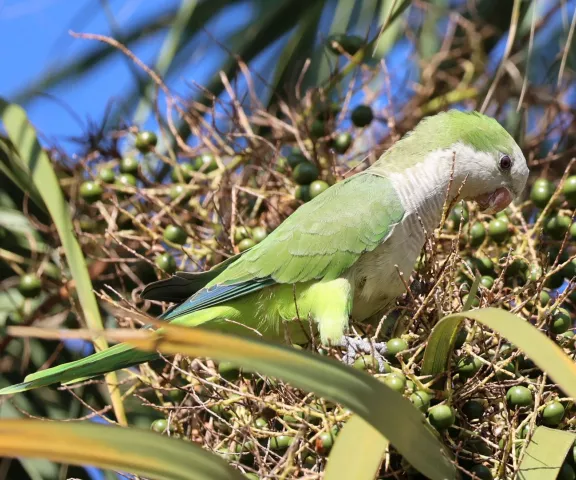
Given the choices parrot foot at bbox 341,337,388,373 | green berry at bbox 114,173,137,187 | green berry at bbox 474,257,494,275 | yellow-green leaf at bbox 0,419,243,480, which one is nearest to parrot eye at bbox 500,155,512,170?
green berry at bbox 474,257,494,275

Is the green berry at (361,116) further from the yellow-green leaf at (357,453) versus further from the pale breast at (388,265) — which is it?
the yellow-green leaf at (357,453)

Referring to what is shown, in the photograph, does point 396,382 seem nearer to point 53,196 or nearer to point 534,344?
point 534,344

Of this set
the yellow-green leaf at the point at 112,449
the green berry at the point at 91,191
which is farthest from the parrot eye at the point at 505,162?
the yellow-green leaf at the point at 112,449

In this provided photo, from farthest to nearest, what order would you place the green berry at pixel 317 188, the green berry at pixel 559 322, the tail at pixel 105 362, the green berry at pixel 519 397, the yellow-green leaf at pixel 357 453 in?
the green berry at pixel 317 188
the tail at pixel 105 362
the green berry at pixel 559 322
the green berry at pixel 519 397
the yellow-green leaf at pixel 357 453

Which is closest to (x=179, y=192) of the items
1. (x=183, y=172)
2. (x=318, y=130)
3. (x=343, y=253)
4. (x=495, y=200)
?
(x=183, y=172)

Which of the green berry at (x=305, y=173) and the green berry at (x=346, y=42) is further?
the green berry at (x=346, y=42)

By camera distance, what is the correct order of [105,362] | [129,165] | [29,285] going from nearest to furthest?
[105,362]
[29,285]
[129,165]
